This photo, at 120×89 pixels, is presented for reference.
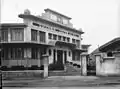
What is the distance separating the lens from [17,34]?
28609 millimetres

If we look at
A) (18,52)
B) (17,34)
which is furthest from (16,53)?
(17,34)

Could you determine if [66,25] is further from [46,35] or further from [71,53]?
[46,35]

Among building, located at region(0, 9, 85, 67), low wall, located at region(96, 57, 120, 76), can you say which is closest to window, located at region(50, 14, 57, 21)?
building, located at region(0, 9, 85, 67)

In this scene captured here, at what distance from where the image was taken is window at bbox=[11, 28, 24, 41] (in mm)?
28562

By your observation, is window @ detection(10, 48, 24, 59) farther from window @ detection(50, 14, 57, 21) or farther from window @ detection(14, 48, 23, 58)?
window @ detection(50, 14, 57, 21)

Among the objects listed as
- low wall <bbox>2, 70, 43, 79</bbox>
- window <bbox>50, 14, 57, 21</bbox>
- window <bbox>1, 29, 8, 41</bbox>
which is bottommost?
low wall <bbox>2, 70, 43, 79</bbox>

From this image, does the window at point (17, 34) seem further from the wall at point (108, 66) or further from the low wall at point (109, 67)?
the low wall at point (109, 67)

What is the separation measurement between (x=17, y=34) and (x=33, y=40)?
2945 mm

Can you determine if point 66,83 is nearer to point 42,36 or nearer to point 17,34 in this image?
point 17,34

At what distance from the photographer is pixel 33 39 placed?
30.4m

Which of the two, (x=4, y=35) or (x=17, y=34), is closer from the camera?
(x=4, y=35)

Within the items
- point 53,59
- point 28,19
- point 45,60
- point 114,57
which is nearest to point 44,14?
point 28,19

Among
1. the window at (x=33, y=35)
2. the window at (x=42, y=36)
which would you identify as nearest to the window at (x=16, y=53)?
the window at (x=33, y=35)

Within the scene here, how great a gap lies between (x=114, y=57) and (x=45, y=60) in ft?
23.8
